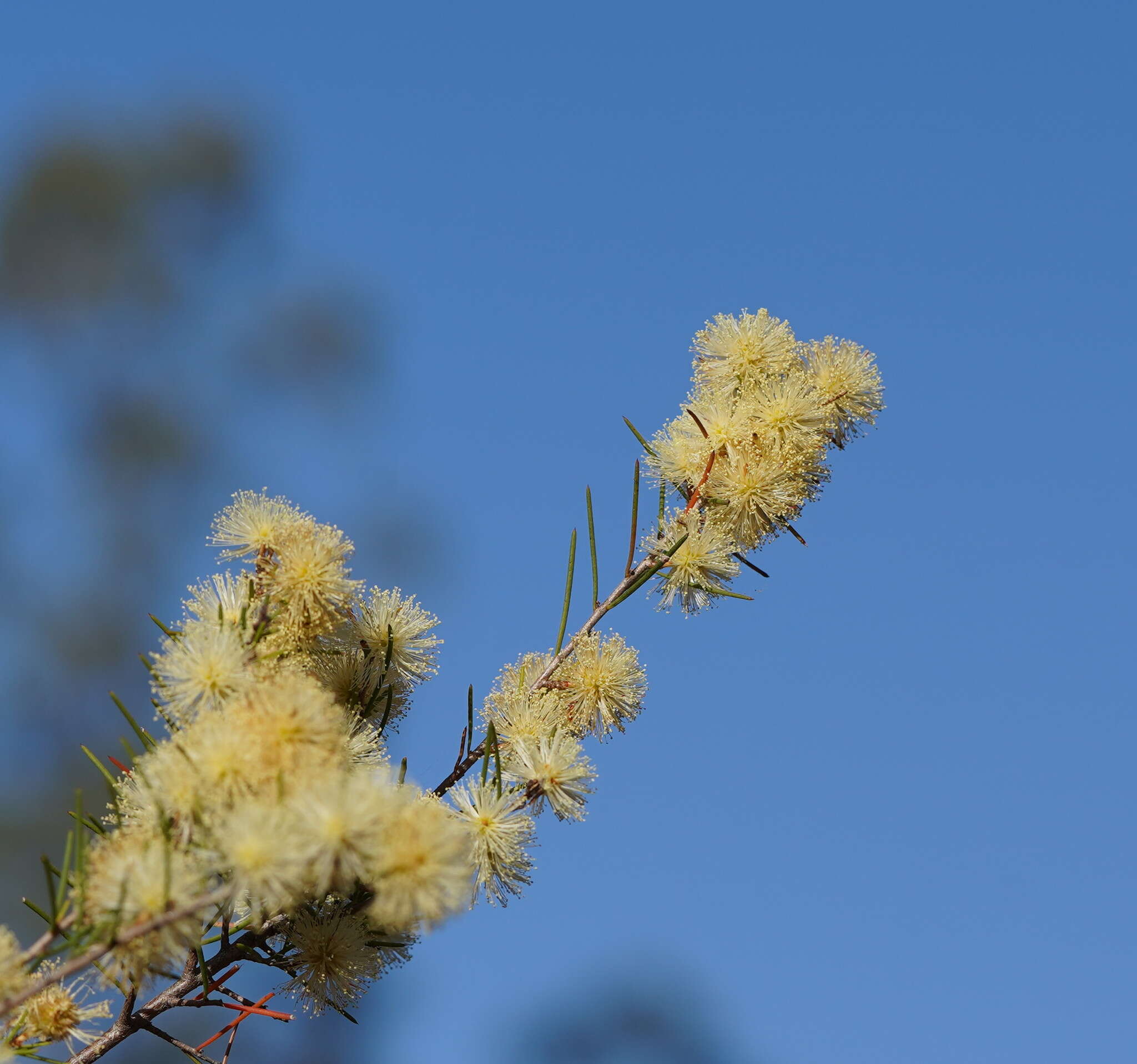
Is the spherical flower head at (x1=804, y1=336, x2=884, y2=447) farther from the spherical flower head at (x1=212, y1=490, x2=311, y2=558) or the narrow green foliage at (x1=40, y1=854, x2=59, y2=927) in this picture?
the narrow green foliage at (x1=40, y1=854, x2=59, y2=927)

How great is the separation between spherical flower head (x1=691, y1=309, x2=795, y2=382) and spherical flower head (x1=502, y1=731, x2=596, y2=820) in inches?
23.3

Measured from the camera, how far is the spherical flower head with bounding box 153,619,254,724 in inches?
42.4

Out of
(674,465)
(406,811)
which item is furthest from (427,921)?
(674,465)

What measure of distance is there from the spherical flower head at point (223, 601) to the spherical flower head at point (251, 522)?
0.06 metres

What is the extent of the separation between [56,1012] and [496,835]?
425 mm

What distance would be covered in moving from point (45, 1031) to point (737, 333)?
1.12 metres

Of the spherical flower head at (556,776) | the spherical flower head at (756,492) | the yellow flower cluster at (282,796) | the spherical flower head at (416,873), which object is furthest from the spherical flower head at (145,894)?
the spherical flower head at (756,492)

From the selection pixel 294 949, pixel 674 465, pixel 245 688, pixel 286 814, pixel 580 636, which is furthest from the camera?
pixel 674 465

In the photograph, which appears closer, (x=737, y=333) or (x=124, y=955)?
(x=124, y=955)

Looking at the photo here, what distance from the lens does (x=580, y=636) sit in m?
1.36

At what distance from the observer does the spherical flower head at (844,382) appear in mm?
1545

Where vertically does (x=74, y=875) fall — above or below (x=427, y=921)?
above

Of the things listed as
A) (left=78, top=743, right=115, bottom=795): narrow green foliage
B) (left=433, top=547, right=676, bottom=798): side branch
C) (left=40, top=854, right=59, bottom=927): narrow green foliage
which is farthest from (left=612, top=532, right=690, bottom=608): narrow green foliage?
(left=40, top=854, right=59, bottom=927): narrow green foliage

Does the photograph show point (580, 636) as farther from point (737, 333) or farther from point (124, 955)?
point (124, 955)
